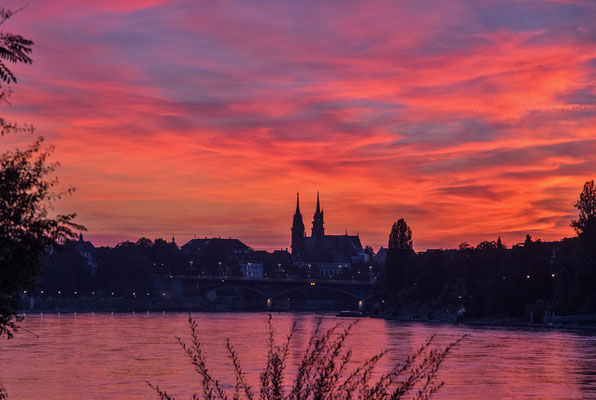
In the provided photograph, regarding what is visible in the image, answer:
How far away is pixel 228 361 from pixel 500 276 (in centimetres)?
7187

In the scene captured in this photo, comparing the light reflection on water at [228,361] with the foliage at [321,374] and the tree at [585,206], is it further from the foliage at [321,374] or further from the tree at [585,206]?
the foliage at [321,374]

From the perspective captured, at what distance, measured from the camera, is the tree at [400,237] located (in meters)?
164

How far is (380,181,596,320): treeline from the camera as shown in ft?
410

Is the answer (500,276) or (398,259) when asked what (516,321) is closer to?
(500,276)

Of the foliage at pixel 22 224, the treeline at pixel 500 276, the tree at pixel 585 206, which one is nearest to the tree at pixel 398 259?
the treeline at pixel 500 276

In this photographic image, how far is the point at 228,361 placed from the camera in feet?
242

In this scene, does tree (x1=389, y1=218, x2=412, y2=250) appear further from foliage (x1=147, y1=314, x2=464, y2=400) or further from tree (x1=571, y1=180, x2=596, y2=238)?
foliage (x1=147, y1=314, x2=464, y2=400)

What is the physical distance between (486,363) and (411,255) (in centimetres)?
9535

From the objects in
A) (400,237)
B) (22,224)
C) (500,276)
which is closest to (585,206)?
(500,276)

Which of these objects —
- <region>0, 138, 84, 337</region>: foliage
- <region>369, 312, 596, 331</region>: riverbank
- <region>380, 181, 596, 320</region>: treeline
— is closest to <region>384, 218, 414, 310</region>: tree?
<region>380, 181, 596, 320</region>: treeline

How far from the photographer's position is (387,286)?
549ft

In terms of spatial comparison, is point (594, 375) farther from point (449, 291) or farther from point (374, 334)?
point (449, 291)

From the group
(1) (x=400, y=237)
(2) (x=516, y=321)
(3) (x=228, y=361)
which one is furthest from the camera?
(1) (x=400, y=237)

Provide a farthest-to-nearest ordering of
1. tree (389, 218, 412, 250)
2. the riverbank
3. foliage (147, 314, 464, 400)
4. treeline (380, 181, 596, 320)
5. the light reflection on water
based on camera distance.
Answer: tree (389, 218, 412, 250) < treeline (380, 181, 596, 320) < the riverbank < the light reflection on water < foliage (147, 314, 464, 400)
